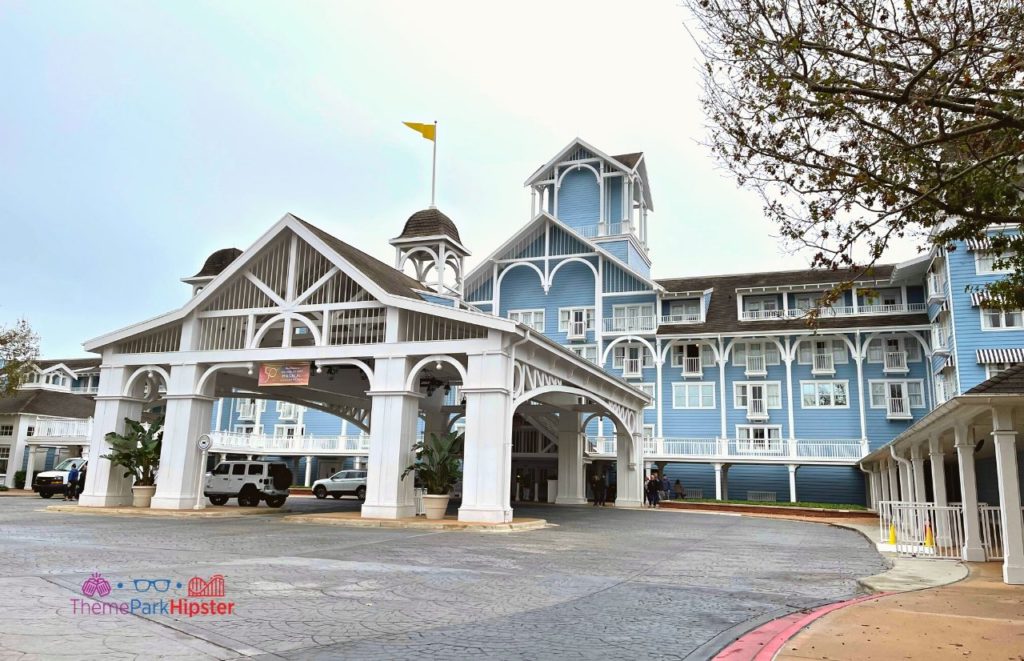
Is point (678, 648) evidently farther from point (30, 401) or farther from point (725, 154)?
point (30, 401)

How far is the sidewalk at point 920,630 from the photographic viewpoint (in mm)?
6391

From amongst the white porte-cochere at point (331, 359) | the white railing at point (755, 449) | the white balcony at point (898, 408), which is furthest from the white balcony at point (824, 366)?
the white porte-cochere at point (331, 359)

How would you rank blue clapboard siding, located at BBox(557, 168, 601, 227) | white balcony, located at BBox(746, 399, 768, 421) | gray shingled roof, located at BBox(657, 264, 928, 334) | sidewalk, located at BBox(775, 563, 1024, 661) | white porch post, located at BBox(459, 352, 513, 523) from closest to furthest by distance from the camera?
1. sidewalk, located at BBox(775, 563, 1024, 661)
2. white porch post, located at BBox(459, 352, 513, 523)
3. gray shingled roof, located at BBox(657, 264, 928, 334)
4. white balcony, located at BBox(746, 399, 768, 421)
5. blue clapboard siding, located at BBox(557, 168, 601, 227)

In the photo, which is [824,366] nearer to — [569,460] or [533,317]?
[569,460]

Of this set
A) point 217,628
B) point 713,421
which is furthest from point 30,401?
point 217,628

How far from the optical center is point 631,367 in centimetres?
4381

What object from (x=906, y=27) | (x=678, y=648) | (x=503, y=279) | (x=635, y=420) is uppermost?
(x=503, y=279)

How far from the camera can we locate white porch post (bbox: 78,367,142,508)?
82.3ft

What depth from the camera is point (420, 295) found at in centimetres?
2597

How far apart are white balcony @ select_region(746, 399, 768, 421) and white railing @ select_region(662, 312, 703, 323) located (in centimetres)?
544

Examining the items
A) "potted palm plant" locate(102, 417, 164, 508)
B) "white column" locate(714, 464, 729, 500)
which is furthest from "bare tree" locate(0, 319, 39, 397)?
"white column" locate(714, 464, 729, 500)

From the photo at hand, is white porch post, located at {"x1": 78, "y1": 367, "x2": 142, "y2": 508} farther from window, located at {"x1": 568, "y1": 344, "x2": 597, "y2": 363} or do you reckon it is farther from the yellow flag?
window, located at {"x1": 568, "y1": 344, "x2": 597, "y2": 363}

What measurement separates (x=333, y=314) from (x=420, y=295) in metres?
3.57

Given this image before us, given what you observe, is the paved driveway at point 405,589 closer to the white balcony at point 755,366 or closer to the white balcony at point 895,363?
the white balcony at point 755,366
